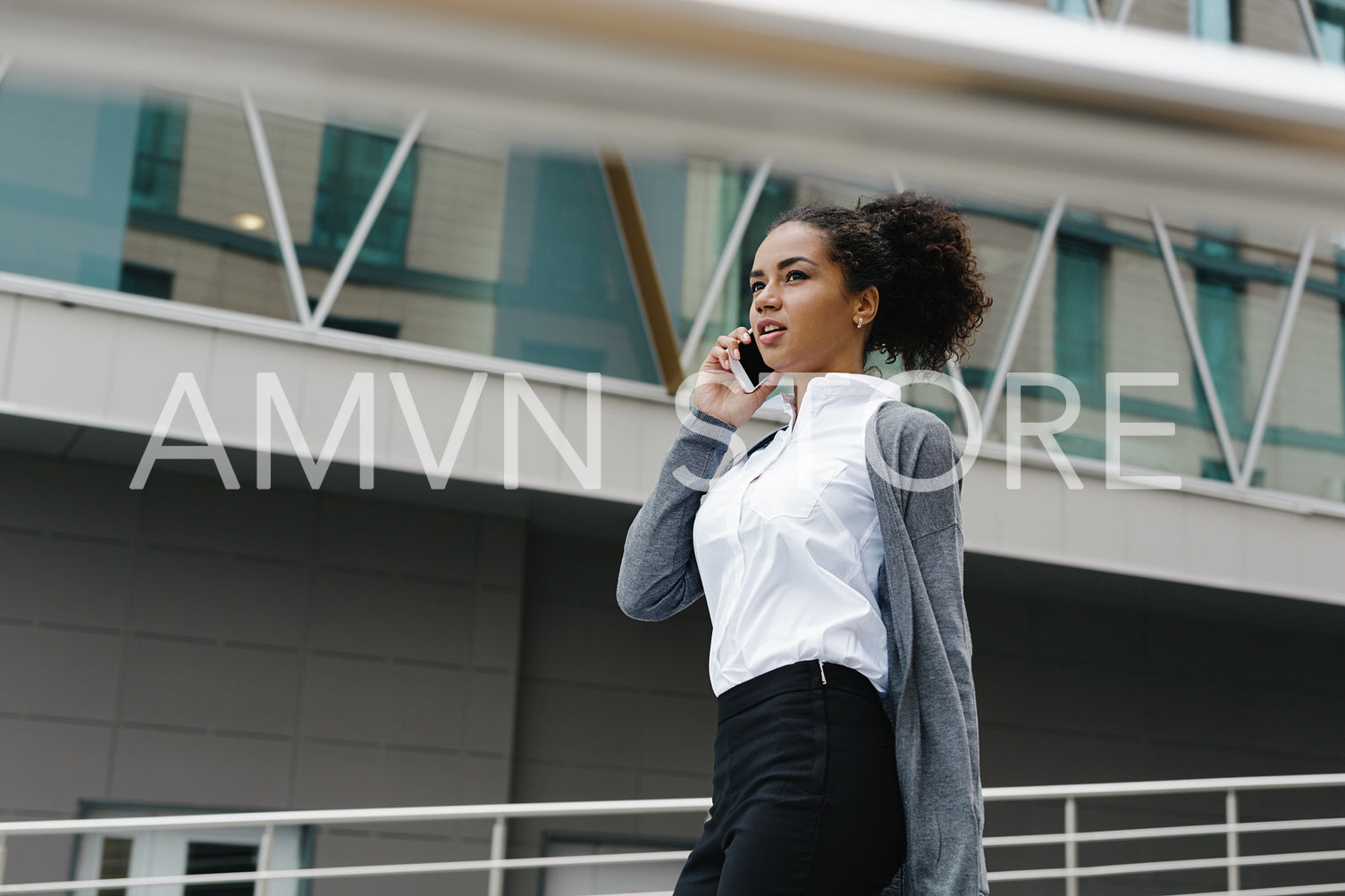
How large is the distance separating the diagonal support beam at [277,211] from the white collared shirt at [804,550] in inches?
209

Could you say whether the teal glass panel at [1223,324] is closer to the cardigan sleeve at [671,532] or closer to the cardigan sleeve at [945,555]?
the cardigan sleeve at [671,532]

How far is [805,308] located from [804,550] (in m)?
0.41

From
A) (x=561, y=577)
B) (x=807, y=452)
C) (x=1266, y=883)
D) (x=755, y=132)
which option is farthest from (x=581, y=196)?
(x=755, y=132)

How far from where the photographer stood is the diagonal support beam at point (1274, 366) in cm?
839

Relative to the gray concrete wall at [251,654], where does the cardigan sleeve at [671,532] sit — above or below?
below

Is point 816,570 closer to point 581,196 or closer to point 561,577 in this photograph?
point 581,196

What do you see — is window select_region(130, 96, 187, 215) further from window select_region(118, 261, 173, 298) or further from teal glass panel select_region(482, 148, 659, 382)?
teal glass panel select_region(482, 148, 659, 382)

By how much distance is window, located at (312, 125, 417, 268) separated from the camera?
23.4 feet

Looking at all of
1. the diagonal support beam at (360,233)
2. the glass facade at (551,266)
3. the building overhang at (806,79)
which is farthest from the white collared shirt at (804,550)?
the diagonal support beam at (360,233)

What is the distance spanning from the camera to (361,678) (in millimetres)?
7531

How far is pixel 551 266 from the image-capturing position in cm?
737

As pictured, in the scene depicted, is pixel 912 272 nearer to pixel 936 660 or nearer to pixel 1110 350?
pixel 936 660

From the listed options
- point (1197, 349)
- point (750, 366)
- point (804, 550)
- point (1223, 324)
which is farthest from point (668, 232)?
point (804, 550)

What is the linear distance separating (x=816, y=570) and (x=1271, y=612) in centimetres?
805
